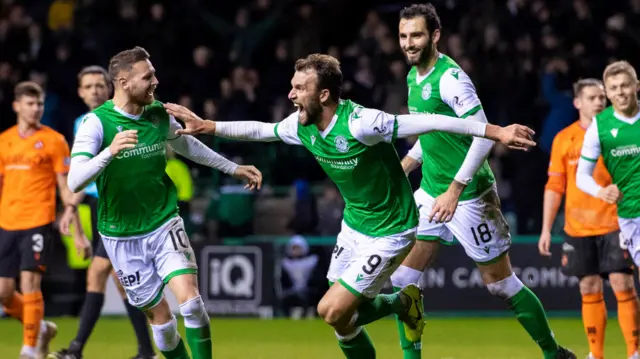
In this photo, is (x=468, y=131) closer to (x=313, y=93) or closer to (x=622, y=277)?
(x=313, y=93)

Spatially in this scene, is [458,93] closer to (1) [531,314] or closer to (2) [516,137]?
(2) [516,137]

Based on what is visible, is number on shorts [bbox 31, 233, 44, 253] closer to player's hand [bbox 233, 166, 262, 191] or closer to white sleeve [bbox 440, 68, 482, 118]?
player's hand [bbox 233, 166, 262, 191]

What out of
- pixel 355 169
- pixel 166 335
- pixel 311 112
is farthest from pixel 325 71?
pixel 166 335

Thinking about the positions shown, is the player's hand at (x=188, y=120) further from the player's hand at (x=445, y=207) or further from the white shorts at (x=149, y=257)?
the player's hand at (x=445, y=207)

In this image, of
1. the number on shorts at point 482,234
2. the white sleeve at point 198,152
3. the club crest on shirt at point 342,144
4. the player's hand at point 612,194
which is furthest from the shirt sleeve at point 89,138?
the player's hand at point 612,194

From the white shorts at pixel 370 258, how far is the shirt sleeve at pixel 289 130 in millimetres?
665

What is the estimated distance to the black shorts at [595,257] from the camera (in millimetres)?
9414

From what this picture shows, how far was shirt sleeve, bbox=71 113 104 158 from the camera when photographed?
7.41m

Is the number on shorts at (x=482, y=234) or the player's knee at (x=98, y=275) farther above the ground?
the number on shorts at (x=482, y=234)

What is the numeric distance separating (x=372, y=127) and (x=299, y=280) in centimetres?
779

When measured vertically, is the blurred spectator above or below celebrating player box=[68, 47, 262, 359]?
below

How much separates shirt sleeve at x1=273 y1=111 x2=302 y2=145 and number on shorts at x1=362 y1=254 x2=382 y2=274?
854 mm

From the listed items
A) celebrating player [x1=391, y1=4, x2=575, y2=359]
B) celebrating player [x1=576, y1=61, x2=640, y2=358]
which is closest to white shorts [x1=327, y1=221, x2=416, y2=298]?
celebrating player [x1=391, y1=4, x2=575, y2=359]

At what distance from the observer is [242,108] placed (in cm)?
1630
